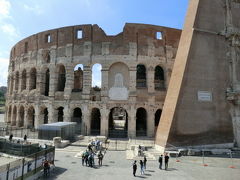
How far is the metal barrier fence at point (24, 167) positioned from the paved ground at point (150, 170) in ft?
3.75

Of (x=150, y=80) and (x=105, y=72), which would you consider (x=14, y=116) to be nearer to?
(x=105, y=72)

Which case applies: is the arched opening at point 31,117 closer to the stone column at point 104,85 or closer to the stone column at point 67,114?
the stone column at point 67,114

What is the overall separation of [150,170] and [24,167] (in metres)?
7.60

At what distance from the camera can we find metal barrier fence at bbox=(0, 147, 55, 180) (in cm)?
837

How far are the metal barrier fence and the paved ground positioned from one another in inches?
45.0

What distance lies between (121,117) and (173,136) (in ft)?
112

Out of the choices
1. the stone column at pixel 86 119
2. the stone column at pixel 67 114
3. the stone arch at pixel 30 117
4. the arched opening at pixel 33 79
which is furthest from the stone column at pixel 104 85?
the arched opening at pixel 33 79

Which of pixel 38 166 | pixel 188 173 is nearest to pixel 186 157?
pixel 188 173

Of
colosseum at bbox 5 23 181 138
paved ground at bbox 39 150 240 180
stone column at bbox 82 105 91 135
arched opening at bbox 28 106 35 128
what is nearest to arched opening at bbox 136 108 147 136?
colosseum at bbox 5 23 181 138

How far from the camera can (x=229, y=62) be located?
19.5 m

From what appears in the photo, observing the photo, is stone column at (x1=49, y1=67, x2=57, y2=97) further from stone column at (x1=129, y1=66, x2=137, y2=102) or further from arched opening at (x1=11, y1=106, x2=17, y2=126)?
stone column at (x1=129, y1=66, x2=137, y2=102)

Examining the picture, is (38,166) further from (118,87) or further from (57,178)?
(118,87)

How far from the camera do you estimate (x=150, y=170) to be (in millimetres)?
12141

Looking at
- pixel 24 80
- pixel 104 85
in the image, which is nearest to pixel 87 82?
pixel 104 85
